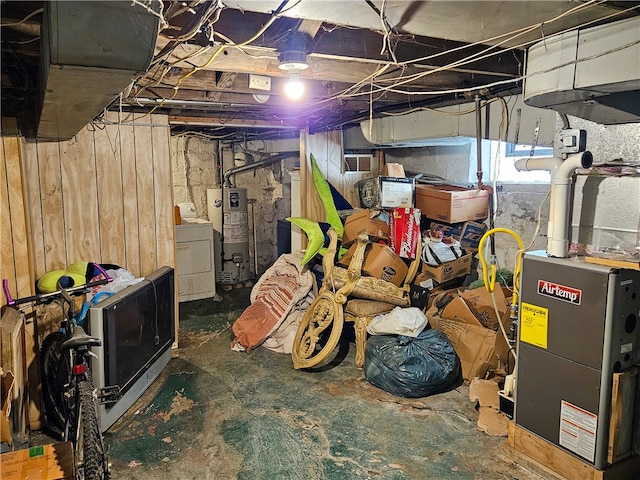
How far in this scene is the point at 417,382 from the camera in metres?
3.09

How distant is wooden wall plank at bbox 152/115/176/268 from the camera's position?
382 cm

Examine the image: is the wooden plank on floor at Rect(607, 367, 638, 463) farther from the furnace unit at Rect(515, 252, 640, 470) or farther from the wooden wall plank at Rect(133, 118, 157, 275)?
the wooden wall plank at Rect(133, 118, 157, 275)

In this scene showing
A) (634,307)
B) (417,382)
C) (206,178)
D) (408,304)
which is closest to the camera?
(634,307)

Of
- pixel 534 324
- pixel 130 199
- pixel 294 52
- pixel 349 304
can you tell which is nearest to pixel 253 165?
pixel 130 199

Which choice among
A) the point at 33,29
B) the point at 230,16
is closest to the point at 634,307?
the point at 230,16

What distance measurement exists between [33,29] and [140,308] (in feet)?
5.87

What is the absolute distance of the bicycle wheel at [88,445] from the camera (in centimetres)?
154

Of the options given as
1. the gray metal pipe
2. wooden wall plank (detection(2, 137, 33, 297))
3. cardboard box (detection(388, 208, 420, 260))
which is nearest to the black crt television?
wooden wall plank (detection(2, 137, 33, 297))

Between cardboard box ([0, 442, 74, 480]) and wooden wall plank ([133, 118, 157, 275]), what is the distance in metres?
2.29

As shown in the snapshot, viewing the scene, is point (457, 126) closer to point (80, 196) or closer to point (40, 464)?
point (80, 196)

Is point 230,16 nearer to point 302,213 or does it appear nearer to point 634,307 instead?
point 634,307

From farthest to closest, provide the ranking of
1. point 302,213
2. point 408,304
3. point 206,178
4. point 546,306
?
point 206,178 < point 302,213 < point 408,304 < point 546,306

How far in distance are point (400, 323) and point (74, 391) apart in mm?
2078

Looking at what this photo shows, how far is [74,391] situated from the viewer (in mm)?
2227
